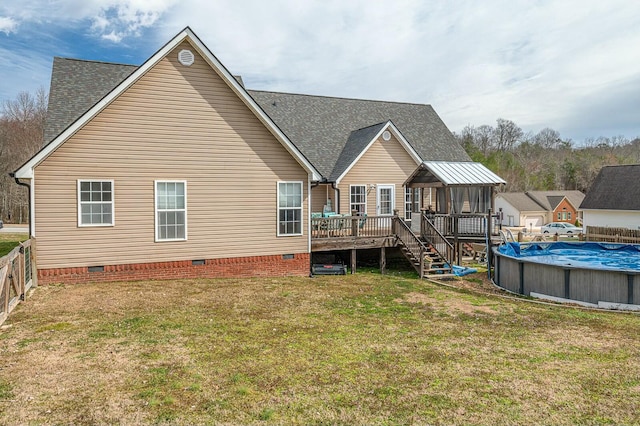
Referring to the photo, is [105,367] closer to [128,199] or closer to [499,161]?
[128,199]

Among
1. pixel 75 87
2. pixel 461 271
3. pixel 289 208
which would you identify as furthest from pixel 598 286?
pixel 75 87

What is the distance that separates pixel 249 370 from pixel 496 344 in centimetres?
464

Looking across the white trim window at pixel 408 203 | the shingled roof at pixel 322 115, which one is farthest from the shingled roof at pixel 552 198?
the white trim window at pixel 408 203

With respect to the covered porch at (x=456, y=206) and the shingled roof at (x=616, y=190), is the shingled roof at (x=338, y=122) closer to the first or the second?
the covered porch at (x=456, y=206)

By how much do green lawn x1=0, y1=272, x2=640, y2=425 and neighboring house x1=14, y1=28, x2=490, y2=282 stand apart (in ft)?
5.49

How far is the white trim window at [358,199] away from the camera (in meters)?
19.5

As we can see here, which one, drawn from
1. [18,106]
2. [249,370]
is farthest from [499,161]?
[249,370]

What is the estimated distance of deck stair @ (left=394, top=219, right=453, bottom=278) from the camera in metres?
15.1

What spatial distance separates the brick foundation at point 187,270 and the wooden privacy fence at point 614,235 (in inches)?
1068

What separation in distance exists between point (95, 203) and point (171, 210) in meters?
2.08

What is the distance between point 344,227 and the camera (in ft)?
53.3

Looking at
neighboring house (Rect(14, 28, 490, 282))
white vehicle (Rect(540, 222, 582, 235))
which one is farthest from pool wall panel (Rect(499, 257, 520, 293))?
white vehicle (Rect(540, 222, 582, 235))

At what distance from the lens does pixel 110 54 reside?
24.4 meters

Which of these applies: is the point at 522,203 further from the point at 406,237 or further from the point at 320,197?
the point at 406,237
